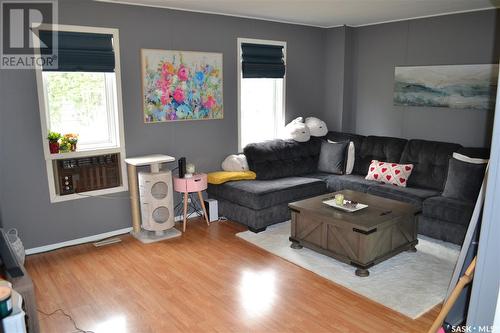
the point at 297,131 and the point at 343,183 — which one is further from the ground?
Answer: the point at 297,131

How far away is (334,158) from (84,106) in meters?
3.15

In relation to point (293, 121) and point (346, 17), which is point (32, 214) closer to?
point (293, 121)

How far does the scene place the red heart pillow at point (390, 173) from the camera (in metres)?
4.82

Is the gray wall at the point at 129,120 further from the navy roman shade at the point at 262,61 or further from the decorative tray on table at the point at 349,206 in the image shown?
the decorative tray on table at the point at 349,206

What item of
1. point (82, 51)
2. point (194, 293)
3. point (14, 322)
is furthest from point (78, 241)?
point (14, 322)

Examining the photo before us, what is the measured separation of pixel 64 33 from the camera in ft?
12.9

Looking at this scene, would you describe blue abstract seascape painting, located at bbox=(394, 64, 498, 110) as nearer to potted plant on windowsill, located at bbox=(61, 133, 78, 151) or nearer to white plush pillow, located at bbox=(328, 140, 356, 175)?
white plush pillow, located at bbox=(328, 140, 356, 175)

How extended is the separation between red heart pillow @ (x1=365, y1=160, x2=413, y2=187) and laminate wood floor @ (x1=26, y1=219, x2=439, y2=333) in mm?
1827

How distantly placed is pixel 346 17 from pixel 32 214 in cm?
424

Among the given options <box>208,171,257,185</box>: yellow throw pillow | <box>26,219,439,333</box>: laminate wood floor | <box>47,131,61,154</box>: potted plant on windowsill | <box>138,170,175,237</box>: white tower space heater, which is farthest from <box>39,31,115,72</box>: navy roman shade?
<box>26,219,439,333</box>: laminate wood floor

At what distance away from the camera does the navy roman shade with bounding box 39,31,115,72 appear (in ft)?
12.8

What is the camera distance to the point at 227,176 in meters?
4.91

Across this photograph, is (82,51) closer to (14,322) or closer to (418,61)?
(14,322)

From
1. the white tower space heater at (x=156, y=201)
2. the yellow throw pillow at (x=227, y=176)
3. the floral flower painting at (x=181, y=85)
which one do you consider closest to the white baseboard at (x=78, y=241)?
the white tower space heater at (x=156, y=201)
